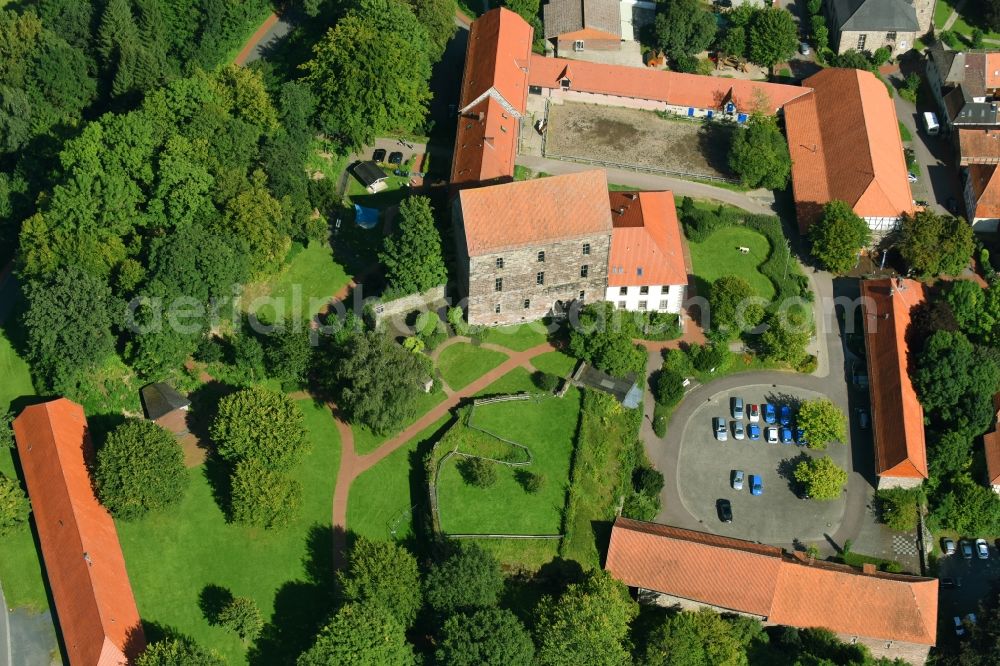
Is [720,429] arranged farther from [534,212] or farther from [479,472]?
[534,212]

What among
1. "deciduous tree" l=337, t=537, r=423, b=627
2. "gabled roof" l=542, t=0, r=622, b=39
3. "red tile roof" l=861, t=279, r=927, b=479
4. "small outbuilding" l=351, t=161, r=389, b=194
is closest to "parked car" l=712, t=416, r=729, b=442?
"red tile roof" l=861, t=279, r=927, b=479

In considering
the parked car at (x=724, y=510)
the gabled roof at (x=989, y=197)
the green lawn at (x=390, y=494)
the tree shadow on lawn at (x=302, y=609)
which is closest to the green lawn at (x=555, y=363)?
the green lawn at (x=390, y=494)

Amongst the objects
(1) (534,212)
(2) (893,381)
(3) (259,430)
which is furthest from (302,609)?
(2) (893,381)

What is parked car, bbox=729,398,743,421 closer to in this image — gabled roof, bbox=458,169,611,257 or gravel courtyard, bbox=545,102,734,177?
gabled roof, bbox=458,169,611,257

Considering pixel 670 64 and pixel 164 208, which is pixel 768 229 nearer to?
pixel 670 64

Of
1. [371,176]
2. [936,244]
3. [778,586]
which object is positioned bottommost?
Answer: [778,586]

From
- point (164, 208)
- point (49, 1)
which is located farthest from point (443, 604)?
point (49, 1)

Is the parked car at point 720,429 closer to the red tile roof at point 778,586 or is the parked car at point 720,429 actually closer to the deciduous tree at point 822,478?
the deciduous tree at point 822,478
